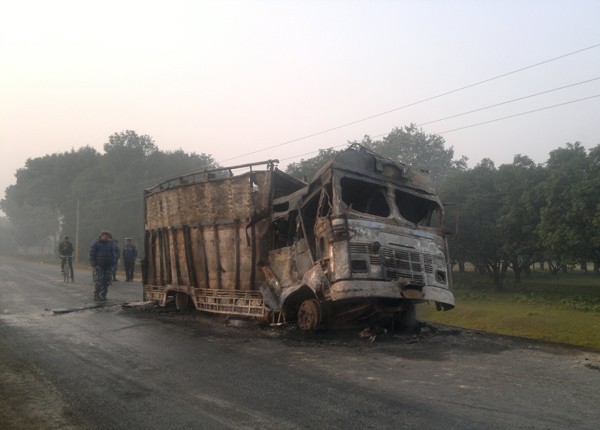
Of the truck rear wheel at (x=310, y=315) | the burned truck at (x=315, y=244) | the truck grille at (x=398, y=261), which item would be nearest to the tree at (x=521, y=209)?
the burned truck at (x=315, y=244)

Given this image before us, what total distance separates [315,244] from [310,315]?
1.24 metres

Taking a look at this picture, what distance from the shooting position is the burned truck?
784 cm

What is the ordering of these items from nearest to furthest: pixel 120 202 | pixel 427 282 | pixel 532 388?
pixel 532 388
pixel 427 282
pixel 120 202

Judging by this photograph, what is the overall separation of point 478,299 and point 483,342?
34.7 feet

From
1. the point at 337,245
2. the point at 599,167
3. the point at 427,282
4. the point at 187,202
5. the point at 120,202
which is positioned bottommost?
the point at 427,282

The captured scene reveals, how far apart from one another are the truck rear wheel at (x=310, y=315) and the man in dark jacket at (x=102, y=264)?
296 inches

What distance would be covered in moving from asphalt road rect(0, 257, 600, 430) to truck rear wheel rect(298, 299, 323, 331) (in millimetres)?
197

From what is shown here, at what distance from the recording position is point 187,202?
448 inches

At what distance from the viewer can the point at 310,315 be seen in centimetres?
840

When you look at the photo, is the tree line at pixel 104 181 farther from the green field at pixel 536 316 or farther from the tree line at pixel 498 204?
the green field at pixel 536 316

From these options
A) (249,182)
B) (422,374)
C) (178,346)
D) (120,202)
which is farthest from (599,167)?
(120,202)

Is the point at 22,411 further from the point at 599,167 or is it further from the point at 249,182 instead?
the point at 599,167

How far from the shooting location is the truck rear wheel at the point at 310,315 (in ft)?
27.1

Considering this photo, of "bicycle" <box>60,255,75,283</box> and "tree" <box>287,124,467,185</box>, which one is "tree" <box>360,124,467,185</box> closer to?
"tree" <box>287,124,467,185</box>
